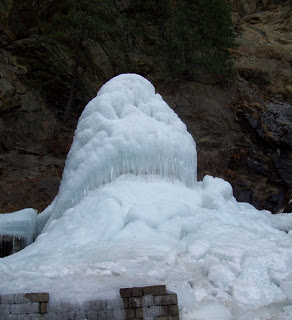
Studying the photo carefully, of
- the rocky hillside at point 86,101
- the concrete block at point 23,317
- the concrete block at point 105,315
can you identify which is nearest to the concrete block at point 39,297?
the concrete block at point 23,317

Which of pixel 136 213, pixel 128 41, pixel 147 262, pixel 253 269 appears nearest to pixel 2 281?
pixel 147 262

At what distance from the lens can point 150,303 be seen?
10.9 ft

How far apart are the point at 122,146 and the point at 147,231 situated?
5.33ft

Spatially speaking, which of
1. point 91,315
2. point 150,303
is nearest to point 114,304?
point 91,315

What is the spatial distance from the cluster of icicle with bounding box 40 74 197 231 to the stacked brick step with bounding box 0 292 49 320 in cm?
269

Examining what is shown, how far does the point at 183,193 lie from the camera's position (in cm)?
578

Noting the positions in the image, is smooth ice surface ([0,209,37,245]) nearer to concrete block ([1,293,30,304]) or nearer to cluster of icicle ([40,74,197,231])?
cluster of icicle ([40,74,197,231])

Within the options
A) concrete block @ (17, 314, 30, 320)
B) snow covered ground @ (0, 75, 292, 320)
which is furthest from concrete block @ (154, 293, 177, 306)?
concrete block @ (17, 314, 30, 320)

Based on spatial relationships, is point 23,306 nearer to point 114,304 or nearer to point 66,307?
point 66,307

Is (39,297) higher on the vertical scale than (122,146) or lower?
lower

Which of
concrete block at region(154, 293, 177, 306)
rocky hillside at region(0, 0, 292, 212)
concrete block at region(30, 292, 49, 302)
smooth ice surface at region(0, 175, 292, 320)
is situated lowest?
concrete block at region(154, 293, 177, 306)

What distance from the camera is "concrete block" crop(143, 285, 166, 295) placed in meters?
3.31

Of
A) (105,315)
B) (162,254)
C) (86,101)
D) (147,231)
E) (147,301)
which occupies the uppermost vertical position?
(86,101)

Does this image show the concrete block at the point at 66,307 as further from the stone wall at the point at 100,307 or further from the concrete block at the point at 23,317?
the concrete block at the point at 23,317
